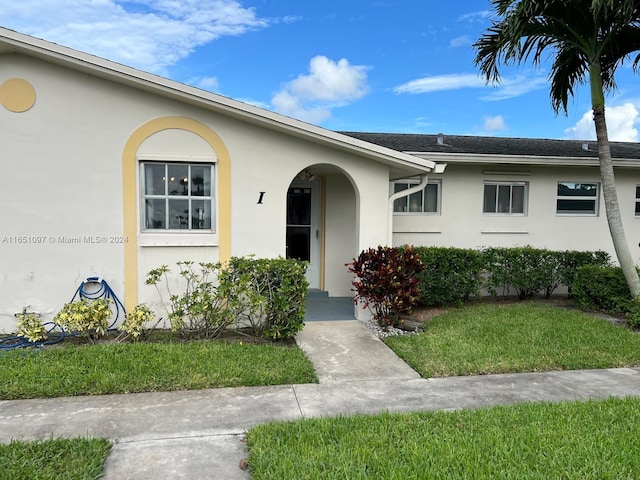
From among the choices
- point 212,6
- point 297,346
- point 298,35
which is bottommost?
point 297,346

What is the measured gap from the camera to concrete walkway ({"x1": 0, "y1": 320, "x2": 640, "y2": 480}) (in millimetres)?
3158

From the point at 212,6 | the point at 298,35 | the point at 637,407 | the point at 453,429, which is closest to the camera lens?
the point at 453,429

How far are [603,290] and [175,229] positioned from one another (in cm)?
795

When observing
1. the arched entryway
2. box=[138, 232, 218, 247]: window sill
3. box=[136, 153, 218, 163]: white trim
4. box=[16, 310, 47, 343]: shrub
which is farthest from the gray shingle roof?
box=[16, 310, 47, 343]: shrub

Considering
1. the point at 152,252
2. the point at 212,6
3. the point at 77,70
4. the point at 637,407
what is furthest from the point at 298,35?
the point at 637,407

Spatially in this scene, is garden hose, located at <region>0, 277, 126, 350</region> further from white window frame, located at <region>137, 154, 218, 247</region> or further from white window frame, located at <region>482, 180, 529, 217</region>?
white window frame, located at <region>482, 180, 529, 217</region>

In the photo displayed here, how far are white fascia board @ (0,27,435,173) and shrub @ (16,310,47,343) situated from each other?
367 centimetres

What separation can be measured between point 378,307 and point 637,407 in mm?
3781

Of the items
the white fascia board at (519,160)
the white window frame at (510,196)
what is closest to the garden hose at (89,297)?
the white fascia board at (519,160)

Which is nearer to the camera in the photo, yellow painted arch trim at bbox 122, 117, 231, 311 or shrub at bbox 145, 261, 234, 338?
shrub at bbox 145, 261, 234, 338

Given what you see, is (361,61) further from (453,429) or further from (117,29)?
(453,429)

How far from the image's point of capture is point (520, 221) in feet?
33.0

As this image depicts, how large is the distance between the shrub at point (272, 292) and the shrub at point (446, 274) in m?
3.14

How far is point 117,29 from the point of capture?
9.40 meters
